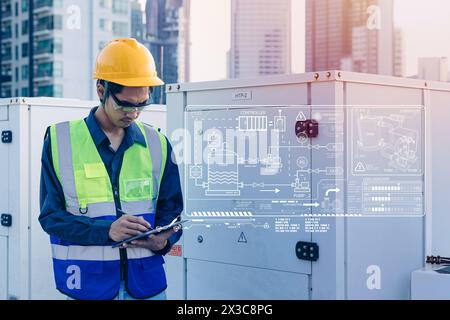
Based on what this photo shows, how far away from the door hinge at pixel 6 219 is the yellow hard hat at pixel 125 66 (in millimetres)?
1905

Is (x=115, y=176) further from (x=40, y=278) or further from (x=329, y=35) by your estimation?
(x=329, y=35)

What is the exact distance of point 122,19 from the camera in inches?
2046

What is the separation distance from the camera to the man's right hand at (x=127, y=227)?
239 centimetres

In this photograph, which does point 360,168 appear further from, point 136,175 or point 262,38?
point 262,38

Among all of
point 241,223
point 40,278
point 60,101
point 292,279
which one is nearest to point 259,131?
point 241,223

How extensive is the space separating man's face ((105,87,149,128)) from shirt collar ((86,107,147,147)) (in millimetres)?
41

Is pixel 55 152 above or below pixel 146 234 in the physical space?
above

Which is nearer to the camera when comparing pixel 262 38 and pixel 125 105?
pixel 125 105

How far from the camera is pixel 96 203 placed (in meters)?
2.51

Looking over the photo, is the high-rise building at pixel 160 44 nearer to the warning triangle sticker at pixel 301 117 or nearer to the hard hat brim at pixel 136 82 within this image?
the hard hat brim at pixel 136 82

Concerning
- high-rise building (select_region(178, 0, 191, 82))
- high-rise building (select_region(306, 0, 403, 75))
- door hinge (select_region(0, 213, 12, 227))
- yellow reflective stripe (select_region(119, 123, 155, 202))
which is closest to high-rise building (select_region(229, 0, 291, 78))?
high-rise building (select_region(306, 0, 403, 75))

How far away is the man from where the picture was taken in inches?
98.1

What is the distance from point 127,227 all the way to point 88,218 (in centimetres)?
19

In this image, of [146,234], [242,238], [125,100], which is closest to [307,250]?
[242,238]
